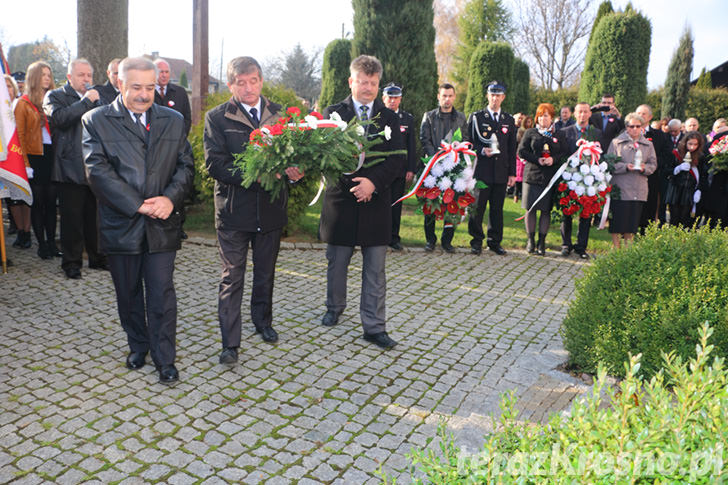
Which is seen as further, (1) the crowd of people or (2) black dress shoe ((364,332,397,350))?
(2) black dress shoe ((364,332,397,350))

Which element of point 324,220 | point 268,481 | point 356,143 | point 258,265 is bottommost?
point 268,481

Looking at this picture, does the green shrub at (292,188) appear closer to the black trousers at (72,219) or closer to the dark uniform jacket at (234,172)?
the black trousers at (72,219)

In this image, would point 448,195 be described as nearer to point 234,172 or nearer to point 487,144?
point 487,144

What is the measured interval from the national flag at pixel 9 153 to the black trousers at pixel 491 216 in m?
6.02

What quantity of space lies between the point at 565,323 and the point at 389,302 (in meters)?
2.21

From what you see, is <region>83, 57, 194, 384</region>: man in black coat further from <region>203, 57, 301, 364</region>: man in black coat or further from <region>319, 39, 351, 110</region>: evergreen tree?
<region>319, 39, 351, 110</region>: evergreen tree

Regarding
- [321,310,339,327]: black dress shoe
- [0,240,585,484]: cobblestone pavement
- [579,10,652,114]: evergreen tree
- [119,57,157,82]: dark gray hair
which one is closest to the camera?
[0,240,585,484]: cobblestone pavement

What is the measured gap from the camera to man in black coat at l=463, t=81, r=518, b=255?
919cm

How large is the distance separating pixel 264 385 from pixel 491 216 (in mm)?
5836

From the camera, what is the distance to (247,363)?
4.92 meters

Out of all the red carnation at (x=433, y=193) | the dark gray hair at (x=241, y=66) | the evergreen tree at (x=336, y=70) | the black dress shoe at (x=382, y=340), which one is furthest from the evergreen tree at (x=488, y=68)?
the dark gray hair at (x=241, y=66)

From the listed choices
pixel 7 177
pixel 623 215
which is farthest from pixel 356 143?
pixel 623 215

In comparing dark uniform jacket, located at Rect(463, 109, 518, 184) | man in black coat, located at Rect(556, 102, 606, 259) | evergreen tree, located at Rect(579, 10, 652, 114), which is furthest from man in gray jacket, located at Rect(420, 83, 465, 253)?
evergreen tree, located at Rect(579, 10, 652, 114)

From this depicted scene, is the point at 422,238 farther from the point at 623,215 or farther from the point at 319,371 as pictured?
the point at 319,371
